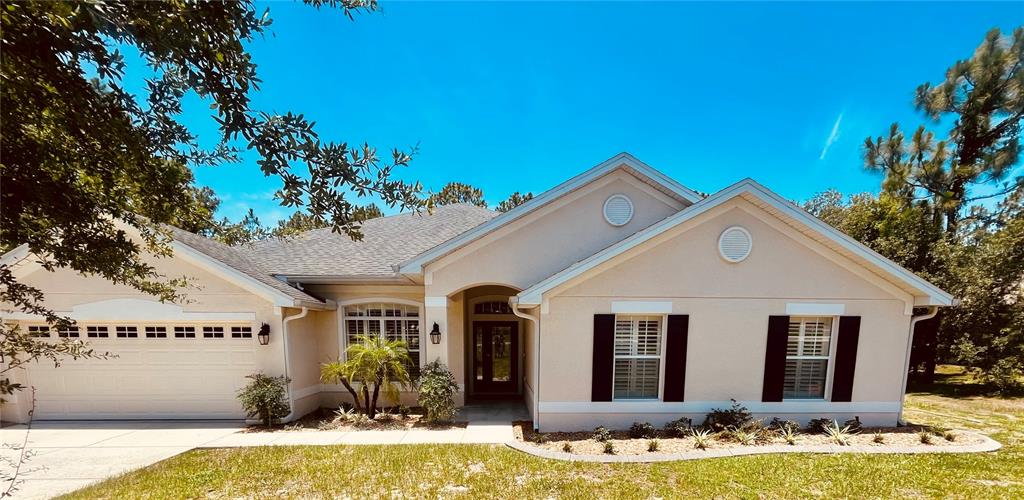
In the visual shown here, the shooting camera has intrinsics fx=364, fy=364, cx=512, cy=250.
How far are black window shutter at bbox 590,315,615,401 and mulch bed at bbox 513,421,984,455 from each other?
843 millimetres

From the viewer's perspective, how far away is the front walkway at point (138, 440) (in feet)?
20.1

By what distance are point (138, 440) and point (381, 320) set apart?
16.7 feet

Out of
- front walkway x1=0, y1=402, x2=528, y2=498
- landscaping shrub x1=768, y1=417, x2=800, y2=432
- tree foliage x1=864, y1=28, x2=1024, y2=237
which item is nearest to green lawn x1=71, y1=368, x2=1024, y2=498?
front walkway x1=0, y1=402, x2=528, y2=498

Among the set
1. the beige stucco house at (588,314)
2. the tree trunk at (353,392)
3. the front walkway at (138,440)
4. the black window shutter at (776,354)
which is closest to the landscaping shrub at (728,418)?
the beige stucco house at (588,314)

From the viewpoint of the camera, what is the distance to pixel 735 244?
766 centimetres

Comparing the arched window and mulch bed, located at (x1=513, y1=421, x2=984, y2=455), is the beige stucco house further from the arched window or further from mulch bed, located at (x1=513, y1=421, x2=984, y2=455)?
the arched window

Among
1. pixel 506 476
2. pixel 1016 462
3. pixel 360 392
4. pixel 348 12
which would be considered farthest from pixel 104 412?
pixel 1016 462

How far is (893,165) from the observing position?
48.2 ft

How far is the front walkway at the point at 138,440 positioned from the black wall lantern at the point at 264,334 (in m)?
1.92

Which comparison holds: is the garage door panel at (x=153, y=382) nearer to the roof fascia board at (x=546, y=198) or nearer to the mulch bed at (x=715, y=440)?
the roof fascia board at (x=546, y=198)

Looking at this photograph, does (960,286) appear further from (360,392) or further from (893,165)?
(360,392)

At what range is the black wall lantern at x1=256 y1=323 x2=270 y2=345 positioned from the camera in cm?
832

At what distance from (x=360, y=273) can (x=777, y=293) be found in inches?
382

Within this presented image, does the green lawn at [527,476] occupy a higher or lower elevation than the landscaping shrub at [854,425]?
lower
